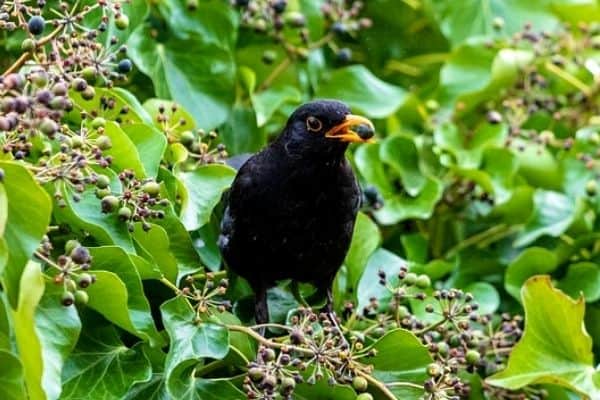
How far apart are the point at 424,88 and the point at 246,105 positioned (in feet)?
2.87

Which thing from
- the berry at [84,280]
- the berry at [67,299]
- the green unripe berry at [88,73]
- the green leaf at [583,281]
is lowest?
the green leaf at [583,281]

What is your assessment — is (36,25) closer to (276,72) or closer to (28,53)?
(28,53)

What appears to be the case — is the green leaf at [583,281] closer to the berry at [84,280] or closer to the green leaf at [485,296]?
the green leaf at [485,296]

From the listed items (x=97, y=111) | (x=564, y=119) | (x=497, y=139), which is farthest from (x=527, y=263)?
(x=97, y=111)

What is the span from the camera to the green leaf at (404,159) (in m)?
3.68

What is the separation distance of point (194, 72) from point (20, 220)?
1513 millimetres

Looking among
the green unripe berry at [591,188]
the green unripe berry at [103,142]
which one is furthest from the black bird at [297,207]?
the green unripe berry at [591,188]

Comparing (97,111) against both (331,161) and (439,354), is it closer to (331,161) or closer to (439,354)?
(331,161)

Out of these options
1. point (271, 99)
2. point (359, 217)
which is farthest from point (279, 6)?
point (359, 217)

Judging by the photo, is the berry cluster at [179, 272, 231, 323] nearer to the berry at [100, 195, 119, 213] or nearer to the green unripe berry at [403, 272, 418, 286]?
the berry at [100, 195, 119, 213]

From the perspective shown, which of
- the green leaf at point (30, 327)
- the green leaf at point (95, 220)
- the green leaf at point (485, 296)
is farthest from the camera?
the green leaf at point (485, 296)

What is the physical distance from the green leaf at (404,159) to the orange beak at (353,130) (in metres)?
0.82

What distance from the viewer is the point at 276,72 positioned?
3795 millimetres

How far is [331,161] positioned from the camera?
9.55 feet
